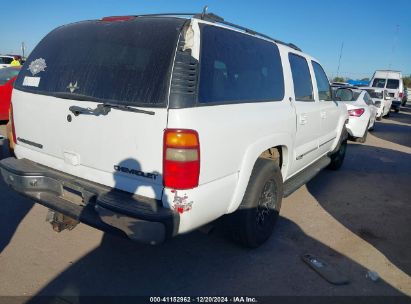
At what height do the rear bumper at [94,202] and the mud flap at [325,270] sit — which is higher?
the rear bumper at [94,202]

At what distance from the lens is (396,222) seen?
451 centimetres

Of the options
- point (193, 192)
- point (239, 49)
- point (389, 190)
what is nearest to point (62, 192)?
point (193, 192)

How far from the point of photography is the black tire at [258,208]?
3193 millimetres

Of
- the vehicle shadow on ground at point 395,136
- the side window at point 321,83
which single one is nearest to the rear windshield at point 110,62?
the side window at point 321,83

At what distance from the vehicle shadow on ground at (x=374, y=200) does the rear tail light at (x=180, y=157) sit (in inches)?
97.7

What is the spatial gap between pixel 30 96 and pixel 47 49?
490 millimetres

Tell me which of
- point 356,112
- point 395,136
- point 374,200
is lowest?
point 395,136

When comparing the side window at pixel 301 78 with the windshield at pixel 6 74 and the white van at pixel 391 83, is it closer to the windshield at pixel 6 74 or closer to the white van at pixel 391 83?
the windshield at pixel 6 74

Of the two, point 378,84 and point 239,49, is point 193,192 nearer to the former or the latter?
point 239,49

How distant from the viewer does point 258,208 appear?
11.2 ft

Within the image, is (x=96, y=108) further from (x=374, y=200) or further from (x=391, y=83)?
(x=391, y=83)

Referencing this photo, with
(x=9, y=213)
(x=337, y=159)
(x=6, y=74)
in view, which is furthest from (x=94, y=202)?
(x=6, y=74)

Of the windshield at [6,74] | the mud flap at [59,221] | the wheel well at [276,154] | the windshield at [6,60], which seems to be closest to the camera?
the mud flap at [59,221]

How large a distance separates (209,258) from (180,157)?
142 cm
